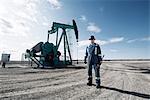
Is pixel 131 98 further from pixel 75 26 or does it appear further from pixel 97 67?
pixel 75 26

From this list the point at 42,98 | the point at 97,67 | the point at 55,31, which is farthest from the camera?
the point at 55,31

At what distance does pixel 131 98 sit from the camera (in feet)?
15.8

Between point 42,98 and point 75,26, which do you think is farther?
point 75,26

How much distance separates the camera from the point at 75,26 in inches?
1091

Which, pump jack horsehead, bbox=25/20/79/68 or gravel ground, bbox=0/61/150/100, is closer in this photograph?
gravel ground, bbox=0/61/150/100

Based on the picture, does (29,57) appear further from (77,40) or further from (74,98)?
(74,98)

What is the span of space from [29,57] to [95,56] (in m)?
19.2

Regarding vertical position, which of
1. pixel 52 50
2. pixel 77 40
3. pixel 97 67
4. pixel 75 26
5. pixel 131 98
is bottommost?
pixel 131 98

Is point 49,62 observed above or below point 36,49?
below

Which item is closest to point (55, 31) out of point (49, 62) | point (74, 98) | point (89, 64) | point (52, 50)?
point (52, 50)

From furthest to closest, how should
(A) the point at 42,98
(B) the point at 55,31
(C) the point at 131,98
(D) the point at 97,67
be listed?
(B) the point at 55,31
(D) the point at 97,67
(C) the point at 131,98
(A) the point at 42,98

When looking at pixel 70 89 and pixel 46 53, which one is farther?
pixel 46 53

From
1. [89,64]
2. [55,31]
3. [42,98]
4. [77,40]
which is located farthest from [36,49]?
[42,98]

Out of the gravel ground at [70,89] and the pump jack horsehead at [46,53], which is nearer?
the gravel ground at [70,89]
